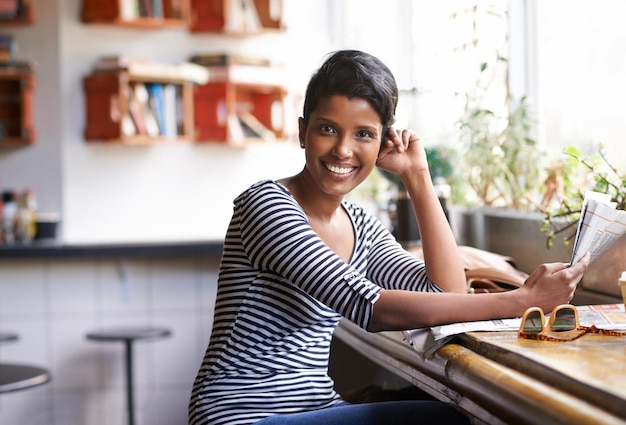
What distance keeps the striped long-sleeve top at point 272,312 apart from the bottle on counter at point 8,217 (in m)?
2.91

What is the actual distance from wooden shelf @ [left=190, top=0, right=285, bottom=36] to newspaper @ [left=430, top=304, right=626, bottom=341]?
3.94m

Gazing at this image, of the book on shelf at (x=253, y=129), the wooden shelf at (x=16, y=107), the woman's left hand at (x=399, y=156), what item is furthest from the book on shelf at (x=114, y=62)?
the woman's left hand at (x=399, y=156)

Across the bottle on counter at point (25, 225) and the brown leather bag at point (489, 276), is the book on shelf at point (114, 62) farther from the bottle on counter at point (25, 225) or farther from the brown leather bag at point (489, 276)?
the brown leather bag at point (489, 276)

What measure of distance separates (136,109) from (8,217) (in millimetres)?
1046

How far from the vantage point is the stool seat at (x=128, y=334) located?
356 cm

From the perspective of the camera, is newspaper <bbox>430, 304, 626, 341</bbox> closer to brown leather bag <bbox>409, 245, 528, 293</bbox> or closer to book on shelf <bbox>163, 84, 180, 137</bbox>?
brown leather bag <bbox>409, 245, 528, 293</bbox>

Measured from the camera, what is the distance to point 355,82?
1500 mm

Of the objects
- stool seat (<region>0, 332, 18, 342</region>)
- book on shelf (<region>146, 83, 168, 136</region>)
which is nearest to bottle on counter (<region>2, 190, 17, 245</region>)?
stool seat (<region>0, 332, 18, 342</region>)

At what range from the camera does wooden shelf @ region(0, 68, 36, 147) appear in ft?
15.8

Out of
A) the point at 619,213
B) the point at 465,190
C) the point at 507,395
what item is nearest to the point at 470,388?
the point at 507,395

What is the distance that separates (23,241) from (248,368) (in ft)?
9.89

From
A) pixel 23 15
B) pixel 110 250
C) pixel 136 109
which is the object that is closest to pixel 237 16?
pixel 136 109

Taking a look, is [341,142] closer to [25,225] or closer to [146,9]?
[25,225]

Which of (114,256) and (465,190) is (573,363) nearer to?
(465,190)
